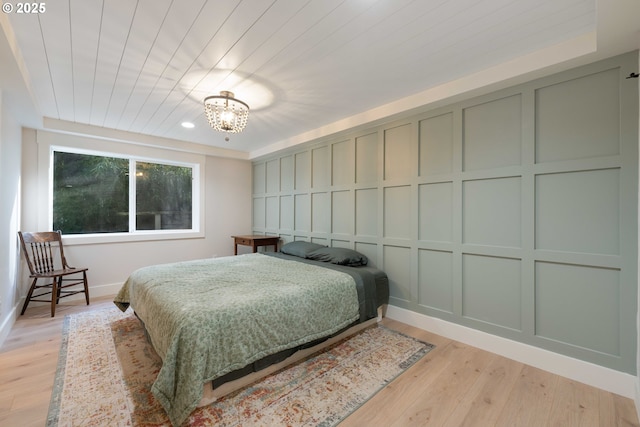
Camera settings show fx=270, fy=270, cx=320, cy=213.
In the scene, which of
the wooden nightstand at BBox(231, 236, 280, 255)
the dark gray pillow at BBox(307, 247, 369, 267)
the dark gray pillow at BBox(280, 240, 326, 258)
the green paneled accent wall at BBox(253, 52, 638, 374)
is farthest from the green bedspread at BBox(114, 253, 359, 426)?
the wooden nightstand at BBox(231, 236, 280, 255)

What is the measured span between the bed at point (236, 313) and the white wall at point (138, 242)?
1.38m

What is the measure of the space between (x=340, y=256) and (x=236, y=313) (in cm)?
161

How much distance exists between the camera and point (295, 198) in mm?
4344

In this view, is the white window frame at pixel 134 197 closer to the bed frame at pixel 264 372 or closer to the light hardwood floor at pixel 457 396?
the light hardwood floor at pixel 457 396

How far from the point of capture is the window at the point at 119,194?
380 cm

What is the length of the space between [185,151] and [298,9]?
3.62 meters

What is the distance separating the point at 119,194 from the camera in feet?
13.8

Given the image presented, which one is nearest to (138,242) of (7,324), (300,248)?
(7,324)

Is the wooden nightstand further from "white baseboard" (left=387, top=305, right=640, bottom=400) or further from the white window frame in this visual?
"white baseboard" (left=387, top=305, right=640, bottom=400)

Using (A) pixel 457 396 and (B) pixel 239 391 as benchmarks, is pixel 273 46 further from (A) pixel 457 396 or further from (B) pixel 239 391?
(A) pixel 457 396

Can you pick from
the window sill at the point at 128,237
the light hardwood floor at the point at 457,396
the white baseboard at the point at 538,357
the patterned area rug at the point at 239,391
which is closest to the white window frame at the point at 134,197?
the window sill at the point at 128,237

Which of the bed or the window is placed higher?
the window

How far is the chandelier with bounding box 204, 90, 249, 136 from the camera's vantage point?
8.13 ft

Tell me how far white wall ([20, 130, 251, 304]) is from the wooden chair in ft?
0.46
